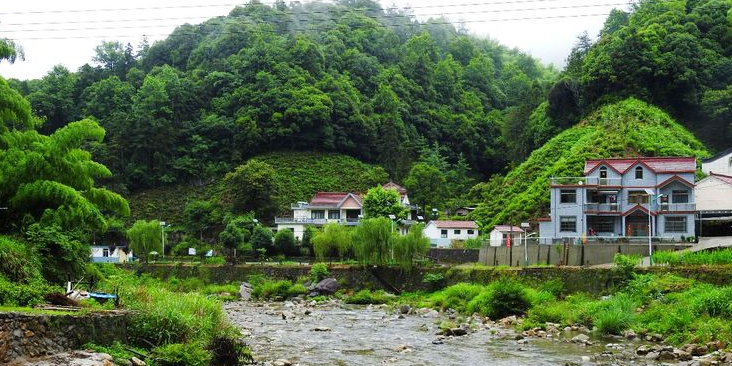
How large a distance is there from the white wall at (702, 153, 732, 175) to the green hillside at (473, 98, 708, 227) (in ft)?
14.9

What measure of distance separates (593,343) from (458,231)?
134ft

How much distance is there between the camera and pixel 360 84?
105 m

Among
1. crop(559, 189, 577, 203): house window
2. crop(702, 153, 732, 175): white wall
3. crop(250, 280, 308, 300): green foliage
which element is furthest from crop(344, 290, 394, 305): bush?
crop(702, 153, 732, 175): white wall

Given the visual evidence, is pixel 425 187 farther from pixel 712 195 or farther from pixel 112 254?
pixel 712 195

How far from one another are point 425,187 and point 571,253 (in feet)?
135

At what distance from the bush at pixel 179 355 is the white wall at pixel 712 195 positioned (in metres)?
41.7

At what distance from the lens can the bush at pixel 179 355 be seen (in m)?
15.8

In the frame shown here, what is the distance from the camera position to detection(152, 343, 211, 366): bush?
1575cm

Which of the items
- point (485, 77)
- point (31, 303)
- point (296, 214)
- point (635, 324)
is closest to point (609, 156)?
point (296, 214)

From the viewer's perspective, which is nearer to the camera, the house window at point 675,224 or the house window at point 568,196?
the house window at point 675,224

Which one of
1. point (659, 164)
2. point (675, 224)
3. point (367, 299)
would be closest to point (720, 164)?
point (659, 164)

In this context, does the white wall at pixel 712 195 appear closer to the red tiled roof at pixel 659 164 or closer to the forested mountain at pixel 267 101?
the red tiled roof at pixel 659 164

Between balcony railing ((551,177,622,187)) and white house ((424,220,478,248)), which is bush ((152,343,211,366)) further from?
white house ((424,220,478,248))

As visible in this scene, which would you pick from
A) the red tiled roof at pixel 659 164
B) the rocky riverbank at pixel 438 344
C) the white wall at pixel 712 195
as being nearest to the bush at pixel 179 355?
the rocky riverbank at pixel 438 344
